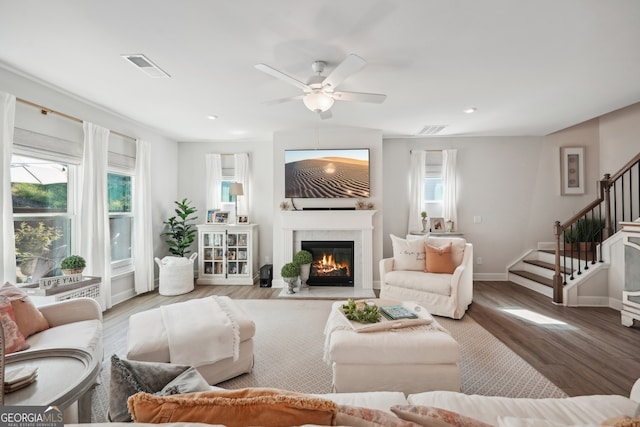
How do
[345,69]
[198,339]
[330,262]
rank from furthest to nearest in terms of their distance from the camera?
[330,262] → [345,69] → [198,339]

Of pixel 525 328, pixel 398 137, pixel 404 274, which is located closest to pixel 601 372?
pixel 525 328

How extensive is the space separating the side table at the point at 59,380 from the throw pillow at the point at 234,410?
72cm

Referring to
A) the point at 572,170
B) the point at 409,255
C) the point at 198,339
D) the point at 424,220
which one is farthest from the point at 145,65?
the point at 572,170

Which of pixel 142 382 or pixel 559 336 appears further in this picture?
pixel 559 336

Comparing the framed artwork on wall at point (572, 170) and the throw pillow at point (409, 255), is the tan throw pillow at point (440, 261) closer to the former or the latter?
the throw pillow at point (409, 255)

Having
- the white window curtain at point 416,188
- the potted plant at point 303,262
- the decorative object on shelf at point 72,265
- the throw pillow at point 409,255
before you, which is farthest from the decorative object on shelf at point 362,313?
the white window curtain at point 416,188

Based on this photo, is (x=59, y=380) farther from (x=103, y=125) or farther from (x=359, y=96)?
(x=103, y=125)

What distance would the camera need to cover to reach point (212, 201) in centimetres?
538

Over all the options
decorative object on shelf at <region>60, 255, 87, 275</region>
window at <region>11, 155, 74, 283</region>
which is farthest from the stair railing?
window at <region>11, 155, 74, 283</region>

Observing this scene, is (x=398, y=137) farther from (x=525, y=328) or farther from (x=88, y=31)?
(x=88, y=31)

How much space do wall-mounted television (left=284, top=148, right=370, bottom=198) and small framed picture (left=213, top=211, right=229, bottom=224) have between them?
49.0 inches

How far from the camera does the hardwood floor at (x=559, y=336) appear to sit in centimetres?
219

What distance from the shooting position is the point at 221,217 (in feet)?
16.9

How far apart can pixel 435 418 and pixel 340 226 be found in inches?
153
